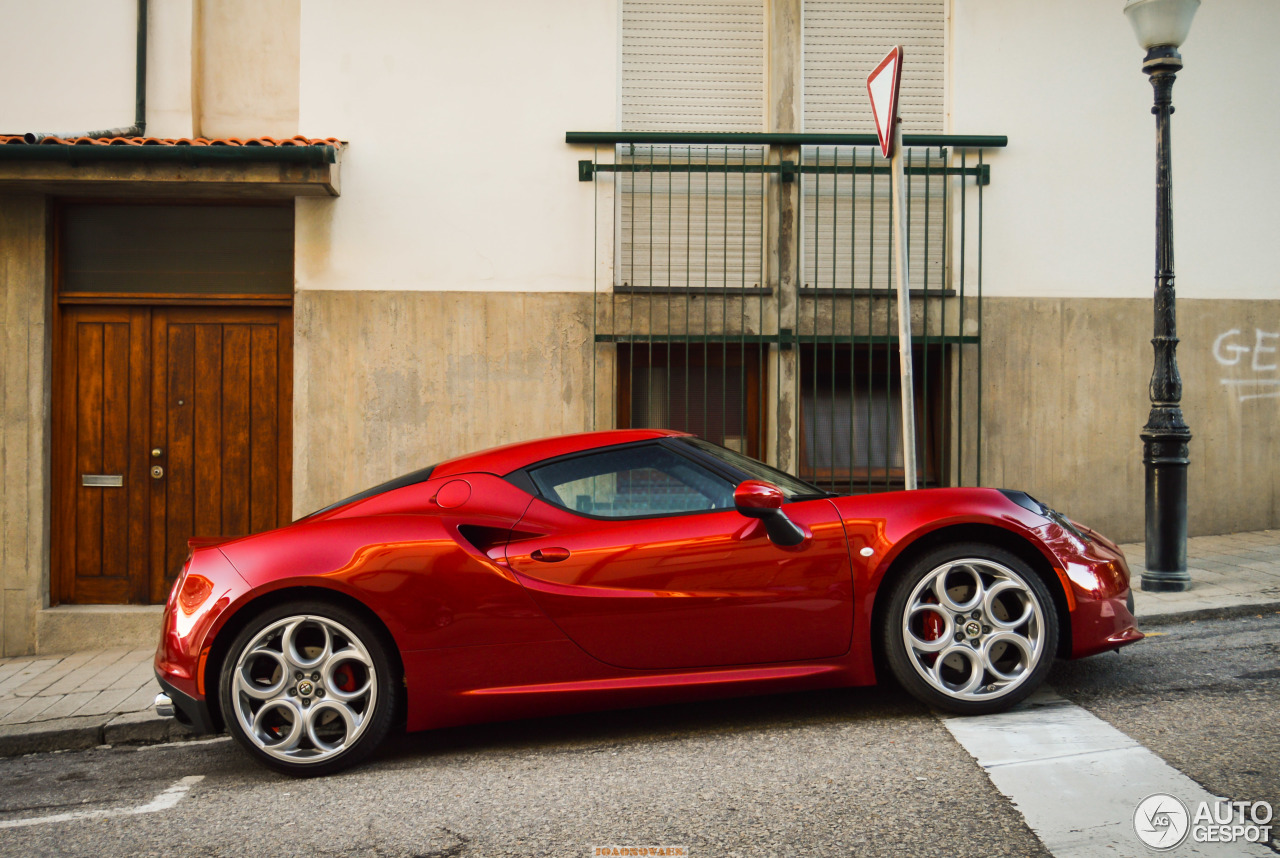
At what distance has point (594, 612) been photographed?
3650 millimetres

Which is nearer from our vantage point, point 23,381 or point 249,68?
point 23,381

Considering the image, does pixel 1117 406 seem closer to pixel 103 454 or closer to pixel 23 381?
pixel 103 454

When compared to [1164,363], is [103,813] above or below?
below

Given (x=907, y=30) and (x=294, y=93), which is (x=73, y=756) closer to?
(x=294, y=93)

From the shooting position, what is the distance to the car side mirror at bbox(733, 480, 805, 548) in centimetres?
362

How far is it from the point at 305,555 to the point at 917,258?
232 inches

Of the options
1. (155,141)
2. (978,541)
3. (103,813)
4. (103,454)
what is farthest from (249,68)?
(978,541)

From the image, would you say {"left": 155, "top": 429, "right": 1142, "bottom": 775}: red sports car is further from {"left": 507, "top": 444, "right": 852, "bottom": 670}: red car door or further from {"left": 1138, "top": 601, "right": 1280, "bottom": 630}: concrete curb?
{"left": 1138, "top": 601, "right": 1280, "bottom": 630}: concrete curb

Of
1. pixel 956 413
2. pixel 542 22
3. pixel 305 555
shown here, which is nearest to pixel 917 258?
pixel 956 413

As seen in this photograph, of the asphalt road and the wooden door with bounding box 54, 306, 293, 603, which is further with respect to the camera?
the wooden door with bounding box 54, 306, 293, 603

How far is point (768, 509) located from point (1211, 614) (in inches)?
136

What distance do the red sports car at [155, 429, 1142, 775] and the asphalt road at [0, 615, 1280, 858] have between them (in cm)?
22

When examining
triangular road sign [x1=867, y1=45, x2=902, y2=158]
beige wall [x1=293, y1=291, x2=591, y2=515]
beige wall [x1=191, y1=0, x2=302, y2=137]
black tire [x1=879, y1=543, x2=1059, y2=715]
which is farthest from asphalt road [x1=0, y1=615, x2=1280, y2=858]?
beige wall [x1=191, y1=0, x2=302, y2=137]

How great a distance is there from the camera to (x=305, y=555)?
147 inches
